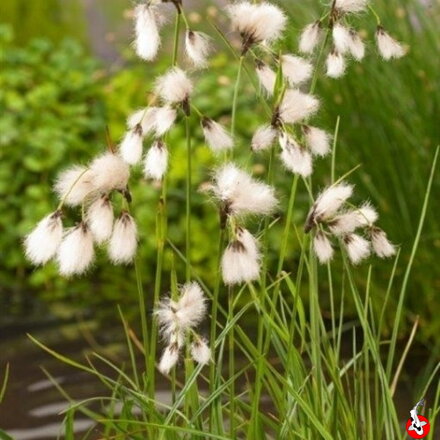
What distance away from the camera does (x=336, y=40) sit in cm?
204

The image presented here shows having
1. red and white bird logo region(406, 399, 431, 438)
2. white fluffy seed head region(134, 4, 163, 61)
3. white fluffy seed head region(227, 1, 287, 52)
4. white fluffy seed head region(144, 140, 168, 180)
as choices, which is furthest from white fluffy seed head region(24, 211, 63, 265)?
red and white bird logo region(406, 399, 431, 438)

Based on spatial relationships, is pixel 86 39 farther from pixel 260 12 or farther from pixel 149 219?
pixel 260 12

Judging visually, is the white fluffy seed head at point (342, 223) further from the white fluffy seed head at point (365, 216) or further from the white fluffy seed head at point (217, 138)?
the white fluffy seed head at point (217, 138)

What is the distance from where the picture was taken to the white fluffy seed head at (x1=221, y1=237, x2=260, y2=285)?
5.71 ft

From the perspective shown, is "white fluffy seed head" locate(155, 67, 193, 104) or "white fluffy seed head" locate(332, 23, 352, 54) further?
"white fluffy seed head" locate(332, 23, 352, 54)

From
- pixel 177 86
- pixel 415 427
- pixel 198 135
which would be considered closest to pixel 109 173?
pixel 177 86

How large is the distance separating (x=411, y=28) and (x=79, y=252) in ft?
8.76

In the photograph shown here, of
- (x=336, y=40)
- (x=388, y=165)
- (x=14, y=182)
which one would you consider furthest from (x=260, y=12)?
(x=14, y=182)

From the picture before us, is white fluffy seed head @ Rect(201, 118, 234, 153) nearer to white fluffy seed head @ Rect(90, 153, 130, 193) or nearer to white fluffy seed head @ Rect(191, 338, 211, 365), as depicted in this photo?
white fluffy seed head @ Rect(90, 153, 130, 193)

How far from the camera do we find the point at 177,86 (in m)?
1.86

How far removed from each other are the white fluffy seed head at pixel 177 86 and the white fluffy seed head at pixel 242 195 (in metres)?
0.16

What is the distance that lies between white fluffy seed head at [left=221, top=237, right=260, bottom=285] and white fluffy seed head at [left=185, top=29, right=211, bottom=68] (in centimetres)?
32

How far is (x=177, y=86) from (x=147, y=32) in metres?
0.11

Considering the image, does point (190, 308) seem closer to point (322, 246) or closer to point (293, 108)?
point (322, 246)
